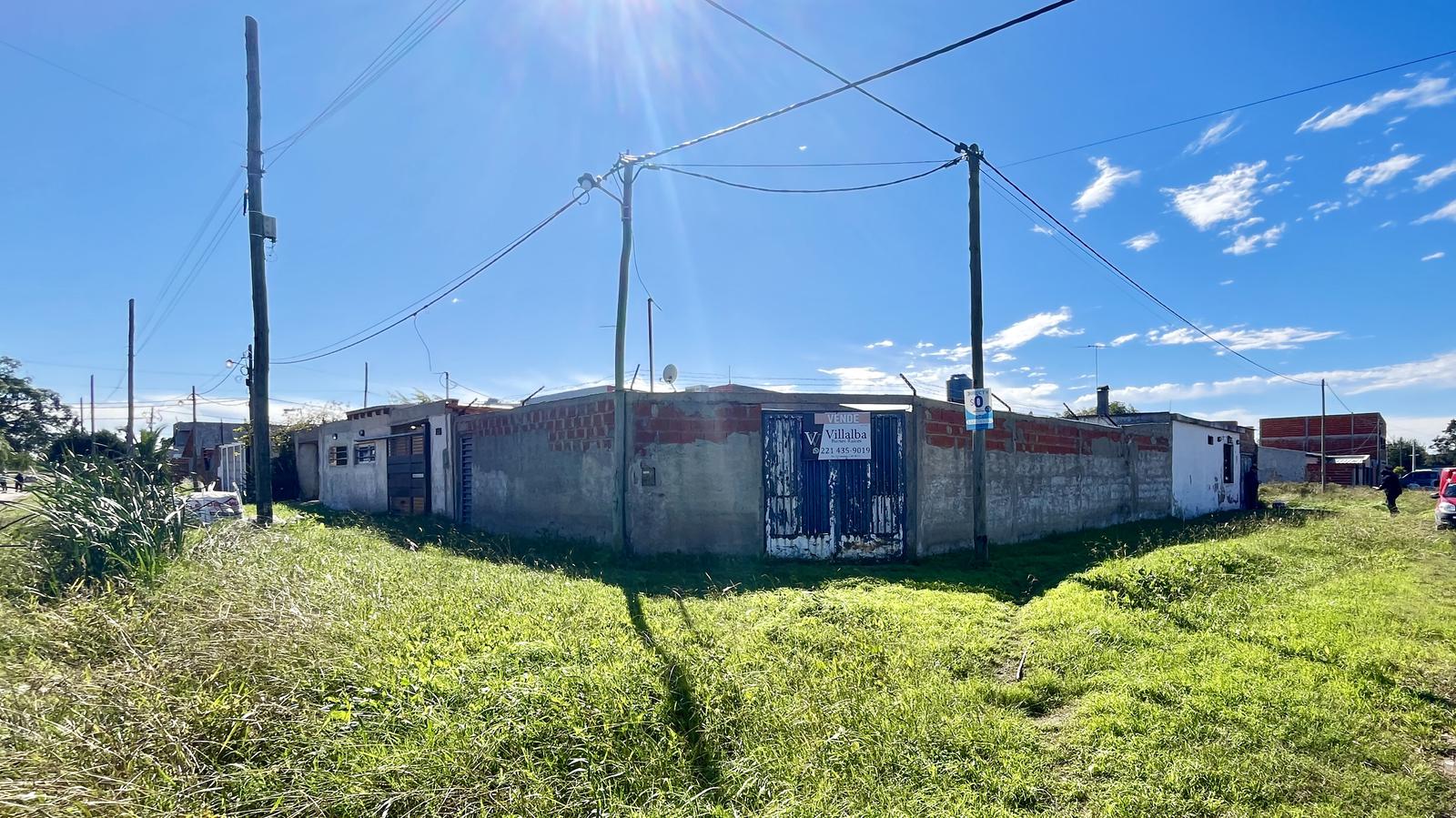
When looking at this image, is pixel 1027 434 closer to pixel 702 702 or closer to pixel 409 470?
pixel 702 702

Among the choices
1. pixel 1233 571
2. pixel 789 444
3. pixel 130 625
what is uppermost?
pixel 789 444

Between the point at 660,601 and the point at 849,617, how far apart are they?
1.88 meters

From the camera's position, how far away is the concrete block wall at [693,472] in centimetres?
1005

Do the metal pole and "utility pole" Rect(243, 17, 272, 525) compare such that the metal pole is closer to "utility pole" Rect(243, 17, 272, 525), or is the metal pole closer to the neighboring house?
"utility pole" Rect(243, 17, 272, 525)

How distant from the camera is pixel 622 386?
1234 centimetres

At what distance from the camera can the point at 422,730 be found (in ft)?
11.3

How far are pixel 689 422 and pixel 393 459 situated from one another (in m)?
10.5

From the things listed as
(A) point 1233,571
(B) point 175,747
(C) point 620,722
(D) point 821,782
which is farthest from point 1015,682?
(A) point 1233,571

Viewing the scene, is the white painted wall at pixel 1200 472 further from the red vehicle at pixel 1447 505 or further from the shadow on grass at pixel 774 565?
the shadow on grass at pixel 774 565

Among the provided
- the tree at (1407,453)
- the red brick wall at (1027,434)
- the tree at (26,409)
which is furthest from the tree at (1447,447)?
the tree at (26,409)

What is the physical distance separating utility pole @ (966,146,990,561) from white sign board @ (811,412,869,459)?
61.4 inches

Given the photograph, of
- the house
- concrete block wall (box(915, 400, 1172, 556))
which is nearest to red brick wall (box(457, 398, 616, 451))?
the house

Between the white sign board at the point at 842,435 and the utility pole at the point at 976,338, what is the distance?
1.56 meters

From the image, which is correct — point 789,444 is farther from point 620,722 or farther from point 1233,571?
point 620,722
